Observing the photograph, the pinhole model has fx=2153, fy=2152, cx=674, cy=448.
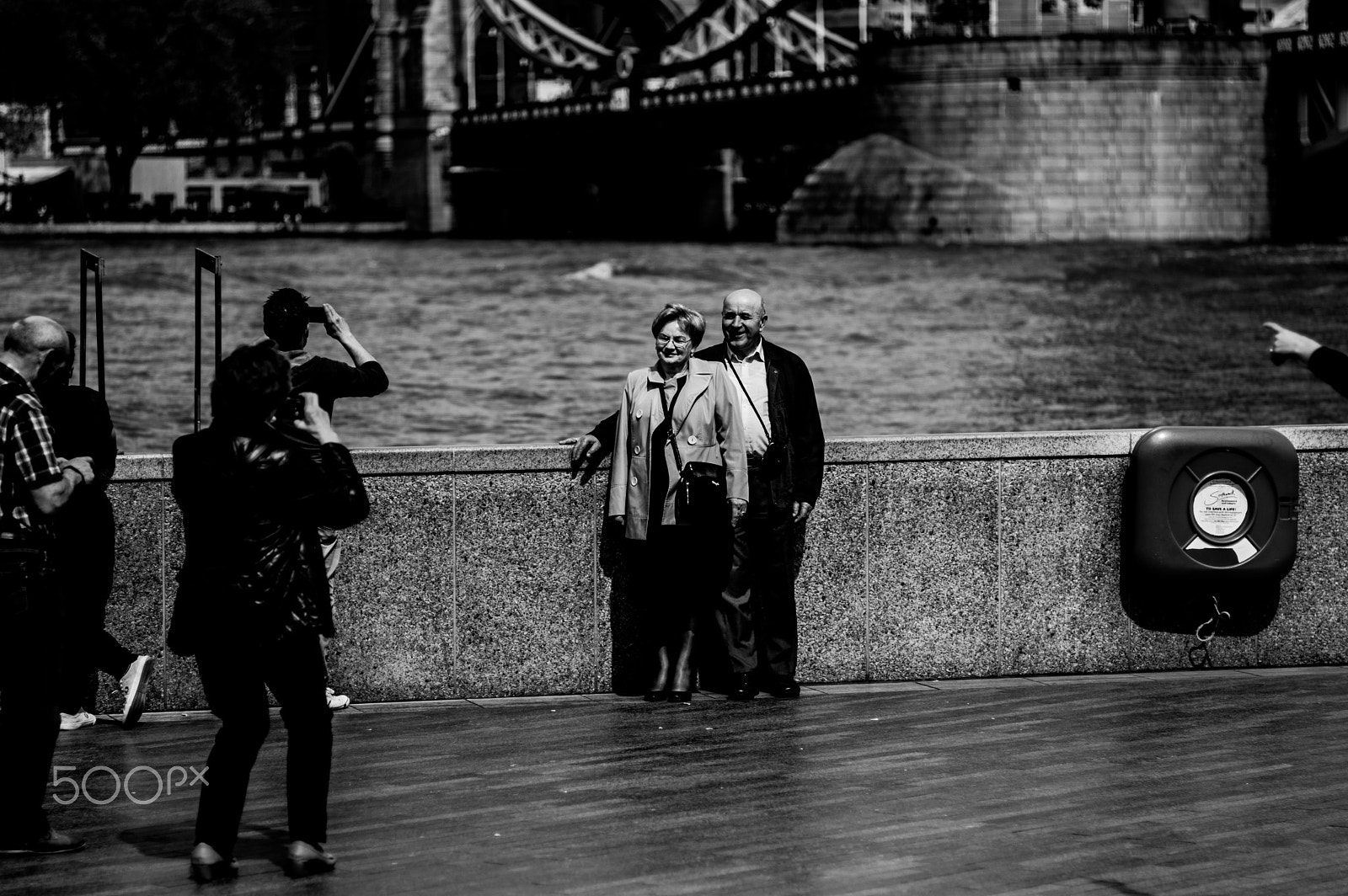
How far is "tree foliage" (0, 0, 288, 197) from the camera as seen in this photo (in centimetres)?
5978

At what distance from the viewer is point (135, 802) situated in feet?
16.1

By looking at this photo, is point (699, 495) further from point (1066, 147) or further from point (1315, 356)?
point (1066, 147)

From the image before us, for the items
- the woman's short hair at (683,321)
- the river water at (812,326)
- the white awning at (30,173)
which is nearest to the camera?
the woman's short hair at (683,321)

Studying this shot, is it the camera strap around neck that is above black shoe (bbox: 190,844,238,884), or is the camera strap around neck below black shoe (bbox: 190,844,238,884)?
above

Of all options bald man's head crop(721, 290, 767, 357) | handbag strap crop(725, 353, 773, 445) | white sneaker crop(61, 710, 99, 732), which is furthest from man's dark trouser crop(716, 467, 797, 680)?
white sneaker crop(61, 710, 99, 732)

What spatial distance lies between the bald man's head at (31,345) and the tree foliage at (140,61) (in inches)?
2249

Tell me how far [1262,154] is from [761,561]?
1788 inches

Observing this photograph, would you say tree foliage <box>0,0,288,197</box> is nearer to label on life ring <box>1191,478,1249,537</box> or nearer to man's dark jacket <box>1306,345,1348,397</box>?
label on life ring <box>1191,478,1249,537</box>

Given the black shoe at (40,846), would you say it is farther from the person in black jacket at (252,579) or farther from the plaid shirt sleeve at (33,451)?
the plaid shirt sleeve at (33,451)

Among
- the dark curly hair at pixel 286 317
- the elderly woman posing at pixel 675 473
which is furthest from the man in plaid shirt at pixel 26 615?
the elderly woman posing at pixel 675 473

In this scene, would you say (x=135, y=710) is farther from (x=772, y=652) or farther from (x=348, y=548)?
(x=772, y=652)

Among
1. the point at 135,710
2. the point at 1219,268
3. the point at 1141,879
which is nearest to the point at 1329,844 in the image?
the point at 1141,879

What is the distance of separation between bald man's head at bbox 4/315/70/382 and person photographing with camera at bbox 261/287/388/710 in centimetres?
53

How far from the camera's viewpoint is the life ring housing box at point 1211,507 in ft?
21.2
